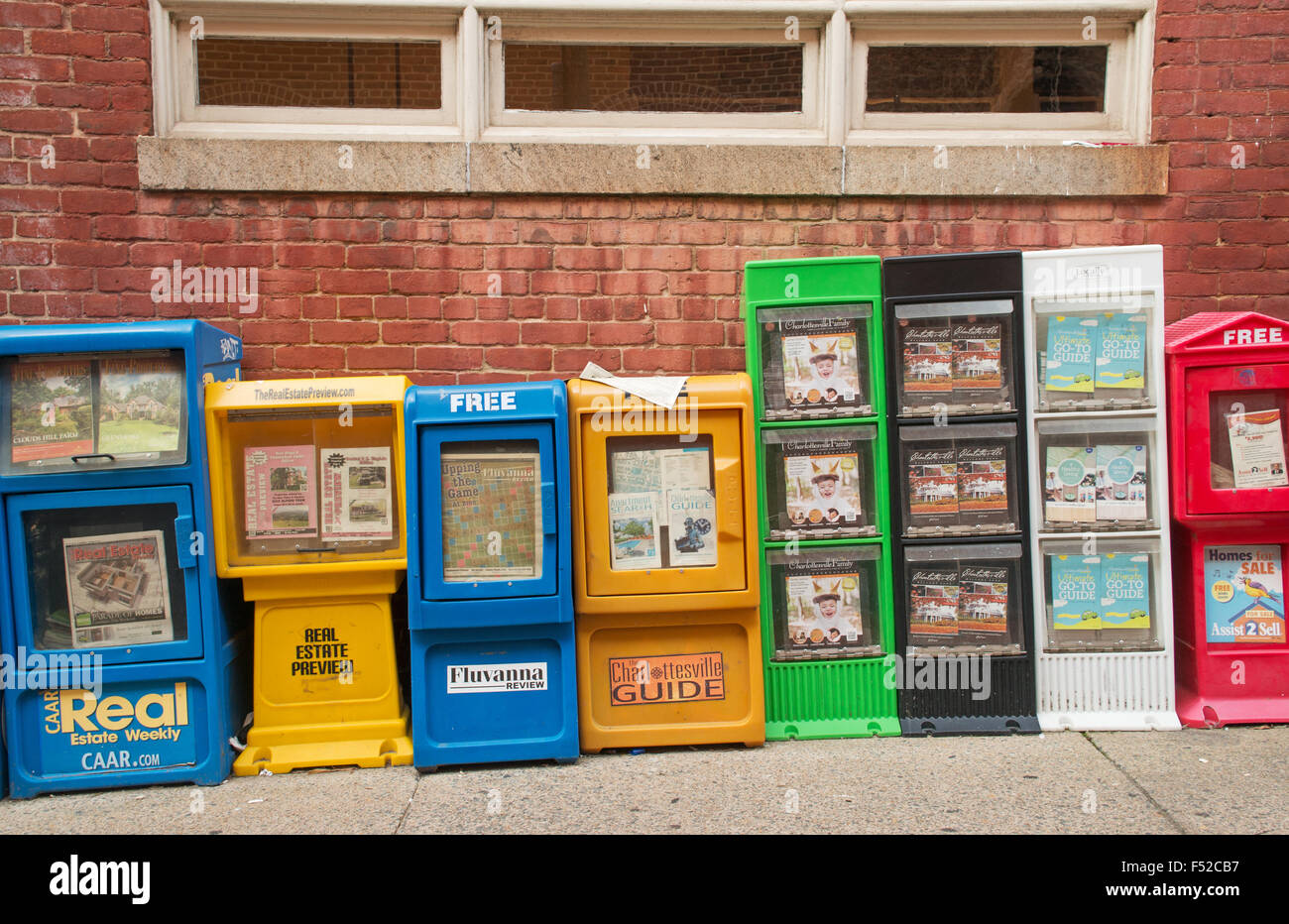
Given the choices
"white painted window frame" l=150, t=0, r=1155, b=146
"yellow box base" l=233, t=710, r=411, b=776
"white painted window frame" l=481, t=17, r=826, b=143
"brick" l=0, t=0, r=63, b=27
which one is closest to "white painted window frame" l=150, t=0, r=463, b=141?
"white painted window frame" l=150, t=0, r=1155, b=146

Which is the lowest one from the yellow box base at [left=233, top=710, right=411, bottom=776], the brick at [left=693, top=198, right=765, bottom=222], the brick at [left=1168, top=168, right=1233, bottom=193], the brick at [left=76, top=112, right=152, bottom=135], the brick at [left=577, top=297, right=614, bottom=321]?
the yellow box base at [left=233, top=710, right=411, bottom=776]

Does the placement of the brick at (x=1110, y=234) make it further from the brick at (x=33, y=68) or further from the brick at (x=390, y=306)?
the brick at (x=33, y=68)

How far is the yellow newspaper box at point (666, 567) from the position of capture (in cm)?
399

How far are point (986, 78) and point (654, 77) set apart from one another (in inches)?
70.3

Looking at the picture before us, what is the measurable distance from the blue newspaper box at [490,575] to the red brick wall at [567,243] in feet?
3.36

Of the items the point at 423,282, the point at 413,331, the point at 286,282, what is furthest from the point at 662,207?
the point at 286,282

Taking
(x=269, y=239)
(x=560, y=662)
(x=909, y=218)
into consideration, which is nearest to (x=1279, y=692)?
(x=909, y=218)

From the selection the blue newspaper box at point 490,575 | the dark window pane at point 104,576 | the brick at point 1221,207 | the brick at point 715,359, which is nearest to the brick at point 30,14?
the dark window pane at point 104,576

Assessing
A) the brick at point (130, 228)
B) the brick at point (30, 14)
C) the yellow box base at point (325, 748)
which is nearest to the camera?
the yellow box base at point (325, 748)

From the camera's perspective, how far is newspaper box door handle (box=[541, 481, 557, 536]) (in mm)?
3863

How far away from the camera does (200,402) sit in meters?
3.86

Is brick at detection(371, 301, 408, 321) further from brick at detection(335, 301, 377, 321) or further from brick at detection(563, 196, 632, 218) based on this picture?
brick at detection(563, 196, 632, 218)

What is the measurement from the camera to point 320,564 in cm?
399

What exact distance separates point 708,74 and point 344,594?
3262 mm
